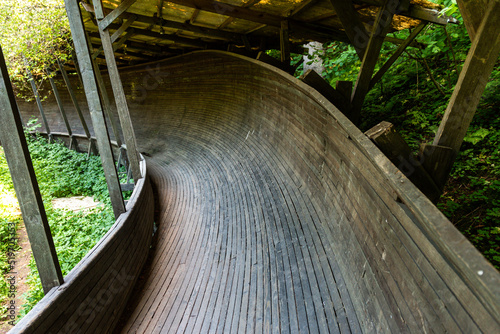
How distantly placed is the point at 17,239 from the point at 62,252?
191 centimetres

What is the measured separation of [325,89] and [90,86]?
3010mm

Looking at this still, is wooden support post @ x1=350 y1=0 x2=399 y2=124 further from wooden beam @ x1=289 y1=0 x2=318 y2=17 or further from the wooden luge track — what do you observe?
wooden beam @ x1=289 y1=0 x2=318 y2=17


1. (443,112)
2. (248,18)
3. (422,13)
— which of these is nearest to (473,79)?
(443,112)

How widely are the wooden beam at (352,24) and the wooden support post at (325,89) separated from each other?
68 cm

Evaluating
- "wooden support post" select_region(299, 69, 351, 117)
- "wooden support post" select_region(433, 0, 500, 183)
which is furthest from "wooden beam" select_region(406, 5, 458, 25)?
"wooden support post" select_region(433, 0, 500, 183)

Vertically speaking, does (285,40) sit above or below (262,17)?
below

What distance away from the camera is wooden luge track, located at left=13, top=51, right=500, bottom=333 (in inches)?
58.3

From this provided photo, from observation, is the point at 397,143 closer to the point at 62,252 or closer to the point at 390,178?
the point at 390,178

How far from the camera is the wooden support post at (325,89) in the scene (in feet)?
12.7

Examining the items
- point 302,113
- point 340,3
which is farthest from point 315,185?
point 340,3

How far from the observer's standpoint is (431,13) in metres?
4.70

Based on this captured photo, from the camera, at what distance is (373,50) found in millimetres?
3949

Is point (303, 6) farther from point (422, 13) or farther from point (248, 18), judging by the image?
point (422, 13)

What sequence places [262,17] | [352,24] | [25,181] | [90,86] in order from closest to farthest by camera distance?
1. [25,181]
2. [90,86]
3. [352,24]
4. [262,17]
